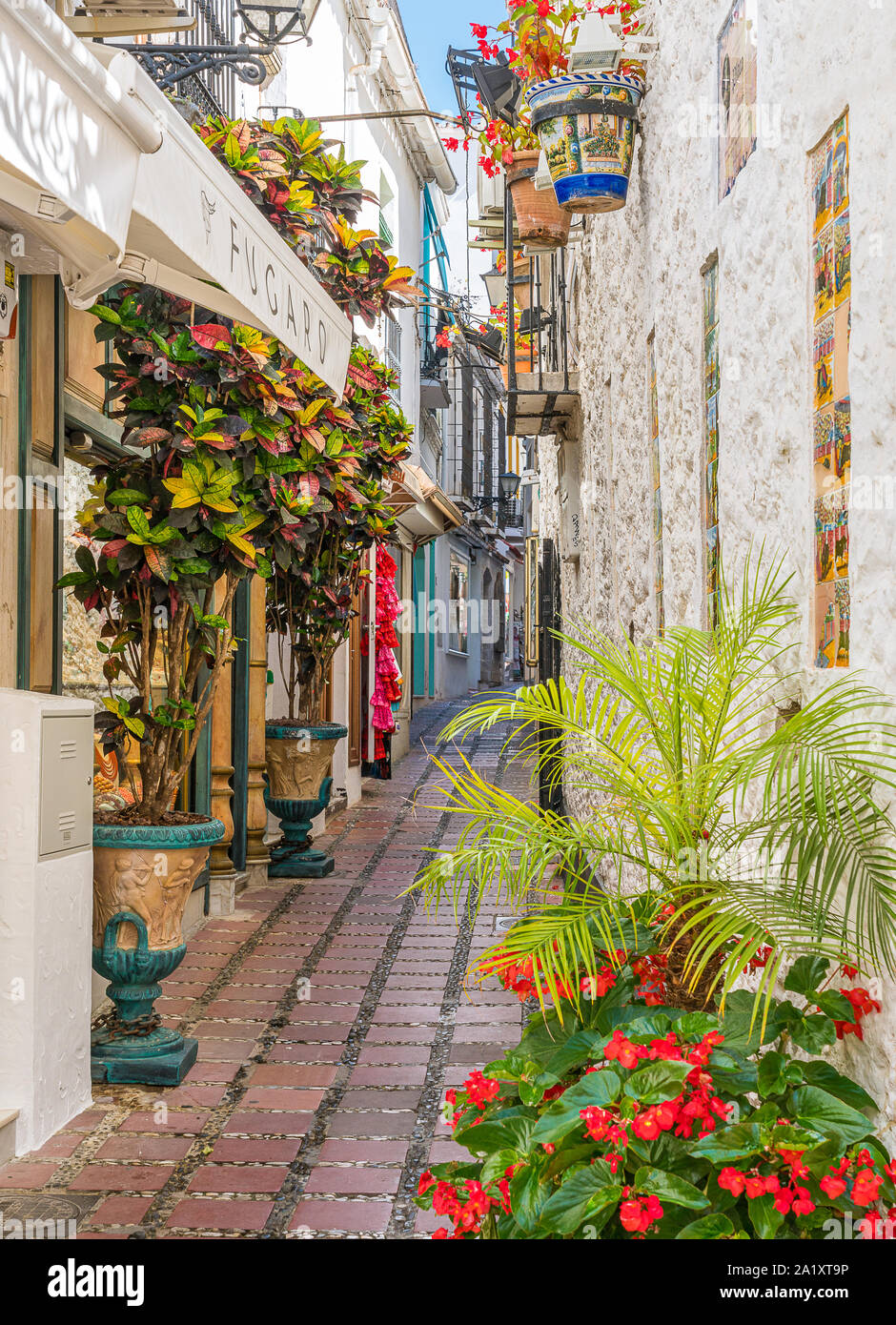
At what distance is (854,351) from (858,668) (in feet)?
1.77

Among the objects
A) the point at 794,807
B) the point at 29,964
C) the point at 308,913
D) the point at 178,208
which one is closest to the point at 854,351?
the point at 794,807

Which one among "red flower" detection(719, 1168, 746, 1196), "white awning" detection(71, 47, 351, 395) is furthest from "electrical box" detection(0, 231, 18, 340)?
"red flower" detection(719, 1168, 746, 1196)

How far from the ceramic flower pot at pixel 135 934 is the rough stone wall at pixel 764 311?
1.96 metres

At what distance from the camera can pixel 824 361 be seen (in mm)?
2275

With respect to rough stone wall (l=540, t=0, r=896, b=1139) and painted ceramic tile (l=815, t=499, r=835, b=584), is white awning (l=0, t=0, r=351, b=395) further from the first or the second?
painted ceramic tile (l=815, t=499, r=835, b=584)

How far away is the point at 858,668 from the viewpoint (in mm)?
2059

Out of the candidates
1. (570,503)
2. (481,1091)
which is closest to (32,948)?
(481,1091)

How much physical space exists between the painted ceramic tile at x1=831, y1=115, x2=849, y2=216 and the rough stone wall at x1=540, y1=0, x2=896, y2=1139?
0.04m

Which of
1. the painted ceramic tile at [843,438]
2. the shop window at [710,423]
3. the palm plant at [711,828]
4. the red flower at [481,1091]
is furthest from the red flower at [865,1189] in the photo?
the shop window at [710,423]

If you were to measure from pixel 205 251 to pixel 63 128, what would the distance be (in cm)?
70

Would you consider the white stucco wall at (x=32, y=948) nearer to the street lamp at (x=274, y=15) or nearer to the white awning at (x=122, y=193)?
the white awning at (x=122, y=193)

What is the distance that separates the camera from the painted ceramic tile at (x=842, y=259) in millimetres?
2141

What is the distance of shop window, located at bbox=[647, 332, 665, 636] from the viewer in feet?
14.3
